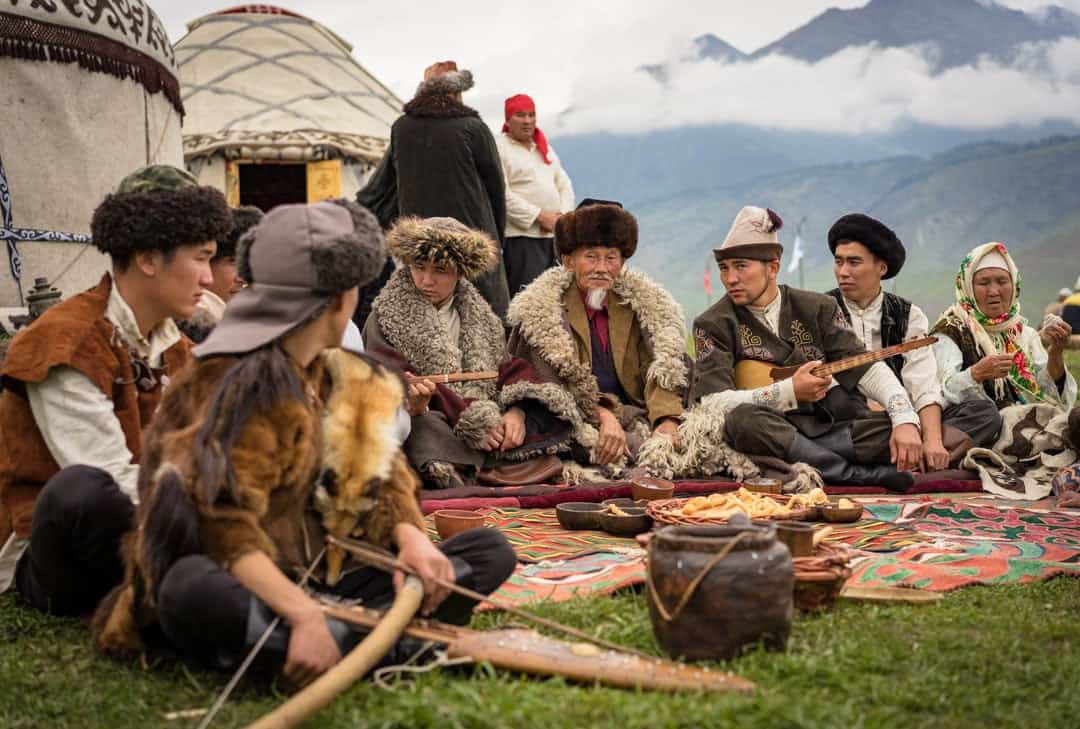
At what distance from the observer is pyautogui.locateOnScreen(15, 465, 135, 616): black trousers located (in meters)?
2.58

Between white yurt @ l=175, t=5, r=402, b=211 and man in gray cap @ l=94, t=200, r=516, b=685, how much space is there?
29.6 ft

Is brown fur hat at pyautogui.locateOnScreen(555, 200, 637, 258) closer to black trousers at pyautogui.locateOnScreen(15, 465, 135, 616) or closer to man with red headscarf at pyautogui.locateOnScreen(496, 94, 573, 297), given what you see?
man with red headscarf at pyautogui.locateOnScreen(496, 94, 573, 297)

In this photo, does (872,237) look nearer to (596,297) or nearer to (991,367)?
(991,367)

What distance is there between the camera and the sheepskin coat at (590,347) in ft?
17.3

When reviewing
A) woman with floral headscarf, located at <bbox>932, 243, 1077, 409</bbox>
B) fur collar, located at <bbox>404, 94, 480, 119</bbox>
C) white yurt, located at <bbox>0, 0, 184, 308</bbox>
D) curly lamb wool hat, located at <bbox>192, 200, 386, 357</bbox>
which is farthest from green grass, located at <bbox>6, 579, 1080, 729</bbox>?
white yurt, located at <bbox>0, 0, 184, 308</bbox>

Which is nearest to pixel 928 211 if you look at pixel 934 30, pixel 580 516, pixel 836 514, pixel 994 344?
pixel 934 30

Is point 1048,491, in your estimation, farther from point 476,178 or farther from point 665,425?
point 476,178

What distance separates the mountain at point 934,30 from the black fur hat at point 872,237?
153ft

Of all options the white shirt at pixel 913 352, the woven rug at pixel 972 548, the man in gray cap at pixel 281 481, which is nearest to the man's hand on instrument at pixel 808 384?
the white shirt at pixel 913 352

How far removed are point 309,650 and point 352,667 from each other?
12cm

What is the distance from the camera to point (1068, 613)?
2828 millimetres

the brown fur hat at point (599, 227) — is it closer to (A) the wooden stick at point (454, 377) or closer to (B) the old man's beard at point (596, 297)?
(B) the old man's beard at point (596, 297)

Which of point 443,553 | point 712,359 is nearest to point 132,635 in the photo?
point 443,553

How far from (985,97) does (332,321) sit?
49248 mm
